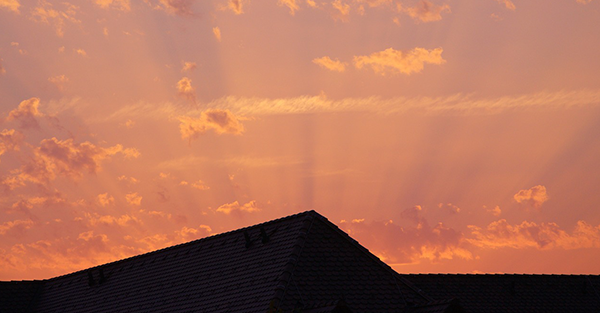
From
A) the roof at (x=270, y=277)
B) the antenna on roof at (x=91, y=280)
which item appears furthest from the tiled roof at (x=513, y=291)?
the antenna on roof at (x=91, y=280)

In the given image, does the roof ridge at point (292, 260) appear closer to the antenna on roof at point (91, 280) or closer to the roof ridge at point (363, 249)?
the roof ridge at point (363, 249)

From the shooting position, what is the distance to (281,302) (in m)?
24.3

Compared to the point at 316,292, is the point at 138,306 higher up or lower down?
higher up

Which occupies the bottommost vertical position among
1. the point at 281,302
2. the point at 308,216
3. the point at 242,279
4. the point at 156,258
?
the point at 281,302

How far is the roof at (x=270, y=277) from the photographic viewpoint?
25.7 metres

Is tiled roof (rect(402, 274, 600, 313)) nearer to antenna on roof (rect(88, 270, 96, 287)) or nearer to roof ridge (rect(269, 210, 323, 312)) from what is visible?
roof ridge (rect(269, 210, 323, 312))

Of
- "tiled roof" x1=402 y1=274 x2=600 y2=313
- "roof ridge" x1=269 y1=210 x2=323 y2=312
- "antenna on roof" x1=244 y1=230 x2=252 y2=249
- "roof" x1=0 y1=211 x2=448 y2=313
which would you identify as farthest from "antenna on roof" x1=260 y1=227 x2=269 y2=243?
"tiled roof" x1=402 y1=274 x2=600 y2=313

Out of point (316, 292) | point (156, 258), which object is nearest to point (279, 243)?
point (316, 292)

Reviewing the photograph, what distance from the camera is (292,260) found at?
26.5m

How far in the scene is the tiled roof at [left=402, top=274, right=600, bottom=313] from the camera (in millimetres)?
36531

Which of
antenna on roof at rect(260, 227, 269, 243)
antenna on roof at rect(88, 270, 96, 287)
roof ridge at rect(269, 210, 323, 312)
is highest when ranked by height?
antenna on roof at rect(88, 270, 96, 287)

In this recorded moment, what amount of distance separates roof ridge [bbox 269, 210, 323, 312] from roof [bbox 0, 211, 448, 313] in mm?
42

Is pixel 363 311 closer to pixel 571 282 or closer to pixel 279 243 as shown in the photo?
pixel 279 243

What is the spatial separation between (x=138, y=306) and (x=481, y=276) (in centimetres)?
1878
